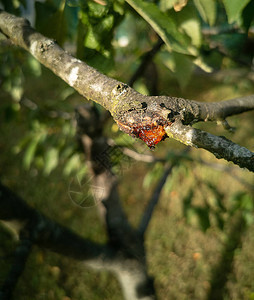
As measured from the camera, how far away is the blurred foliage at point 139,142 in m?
0.61

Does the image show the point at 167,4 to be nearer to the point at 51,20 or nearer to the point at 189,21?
the point at 189,21

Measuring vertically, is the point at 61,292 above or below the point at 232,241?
below

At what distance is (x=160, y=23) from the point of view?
1.56 feet

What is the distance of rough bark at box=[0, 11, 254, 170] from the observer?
0.41m

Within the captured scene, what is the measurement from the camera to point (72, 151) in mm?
1461

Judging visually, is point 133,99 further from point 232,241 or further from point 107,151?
point 232,241

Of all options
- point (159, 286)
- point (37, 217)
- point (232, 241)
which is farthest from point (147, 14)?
point (232, 241)

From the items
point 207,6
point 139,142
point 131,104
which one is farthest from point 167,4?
point 139,142

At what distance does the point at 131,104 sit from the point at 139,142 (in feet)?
2.53

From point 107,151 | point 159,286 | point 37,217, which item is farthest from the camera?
point 159,286

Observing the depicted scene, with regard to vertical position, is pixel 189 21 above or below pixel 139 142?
above

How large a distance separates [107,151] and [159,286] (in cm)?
180

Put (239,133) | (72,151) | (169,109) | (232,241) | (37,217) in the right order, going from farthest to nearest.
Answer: (239,133), (232,241), (72,151), (37,217), (169,109)

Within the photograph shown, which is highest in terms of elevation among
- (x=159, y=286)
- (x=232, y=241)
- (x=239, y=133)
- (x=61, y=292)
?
(x=239, y=133)
